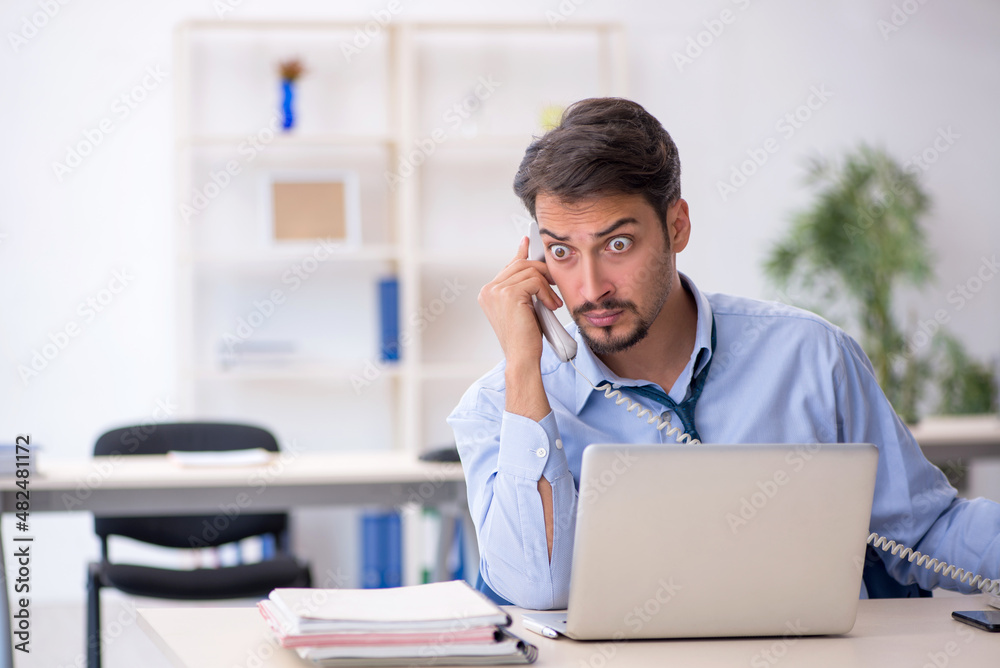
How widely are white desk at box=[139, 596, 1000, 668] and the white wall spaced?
2.78 metres

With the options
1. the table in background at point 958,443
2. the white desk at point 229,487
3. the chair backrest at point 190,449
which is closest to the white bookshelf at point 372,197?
the chair backrest at point 190,449

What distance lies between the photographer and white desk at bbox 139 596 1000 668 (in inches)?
40.4

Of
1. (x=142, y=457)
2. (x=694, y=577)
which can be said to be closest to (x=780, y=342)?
(x=694, y=577)

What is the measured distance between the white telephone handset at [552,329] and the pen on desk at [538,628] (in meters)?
0.43

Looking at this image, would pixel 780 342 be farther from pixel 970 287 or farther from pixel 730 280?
pixel 970 287

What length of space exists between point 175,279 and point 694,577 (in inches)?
130

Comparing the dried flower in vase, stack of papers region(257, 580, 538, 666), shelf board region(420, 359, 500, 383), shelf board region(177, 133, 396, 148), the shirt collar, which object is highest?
the dried flower in vase

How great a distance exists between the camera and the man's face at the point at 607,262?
1.44 m

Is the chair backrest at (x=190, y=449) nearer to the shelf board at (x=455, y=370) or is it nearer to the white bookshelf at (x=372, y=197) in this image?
the white bookshelf at (x=372, y=197)

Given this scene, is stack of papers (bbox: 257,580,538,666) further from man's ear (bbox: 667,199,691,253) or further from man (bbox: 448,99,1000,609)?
man's ear (bbox: 667,199,691,253)

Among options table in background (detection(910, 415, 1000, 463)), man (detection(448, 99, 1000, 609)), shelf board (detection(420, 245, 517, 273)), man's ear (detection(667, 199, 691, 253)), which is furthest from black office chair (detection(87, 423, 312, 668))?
table in background (detection(910, 415, 1000, 463))

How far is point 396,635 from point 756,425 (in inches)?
27.6

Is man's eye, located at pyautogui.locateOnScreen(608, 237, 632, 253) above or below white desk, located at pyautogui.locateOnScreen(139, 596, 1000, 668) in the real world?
above

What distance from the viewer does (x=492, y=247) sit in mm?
4117
